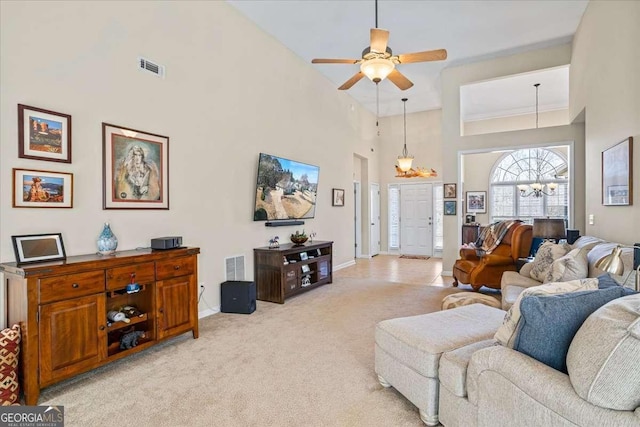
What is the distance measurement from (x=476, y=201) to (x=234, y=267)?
25.9 feet

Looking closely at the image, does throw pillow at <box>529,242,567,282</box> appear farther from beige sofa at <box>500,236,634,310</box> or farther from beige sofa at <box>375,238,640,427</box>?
beige sofa at <box>375,238,640,427</box>

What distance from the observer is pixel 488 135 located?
6.21 meters

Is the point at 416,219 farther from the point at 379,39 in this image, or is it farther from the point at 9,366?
the point at 9,366

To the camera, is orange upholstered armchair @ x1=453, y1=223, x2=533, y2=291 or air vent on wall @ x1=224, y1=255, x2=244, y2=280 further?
orange upholstered armchair @ x1=453, y1=223, x2=533, y2=291

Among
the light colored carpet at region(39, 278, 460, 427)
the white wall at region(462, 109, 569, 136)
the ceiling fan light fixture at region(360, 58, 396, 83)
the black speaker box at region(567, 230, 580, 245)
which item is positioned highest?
the white wall at region(462, 109, 569, 136)

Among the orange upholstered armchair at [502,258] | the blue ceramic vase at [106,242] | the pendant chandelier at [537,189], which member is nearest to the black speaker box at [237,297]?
the blue ceramic vase at [106,242]

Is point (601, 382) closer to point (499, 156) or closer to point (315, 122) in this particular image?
point (315, 122)

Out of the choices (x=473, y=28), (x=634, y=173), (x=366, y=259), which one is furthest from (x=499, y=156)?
(x=634, y=173)

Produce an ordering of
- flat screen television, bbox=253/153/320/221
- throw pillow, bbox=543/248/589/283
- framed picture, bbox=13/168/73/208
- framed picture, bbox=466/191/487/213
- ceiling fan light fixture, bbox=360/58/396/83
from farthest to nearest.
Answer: framed picture, bbox=466/191/487/213
flat screen television, bbox=253/153/320/221
ceiling fan light fixture, bbox=360/58/396/83
throw pillow, bbox=543/248/589/283
framed picture, bbox=13/168/73/208

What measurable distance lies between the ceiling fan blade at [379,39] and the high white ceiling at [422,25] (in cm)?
163

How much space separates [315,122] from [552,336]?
5.67 meters

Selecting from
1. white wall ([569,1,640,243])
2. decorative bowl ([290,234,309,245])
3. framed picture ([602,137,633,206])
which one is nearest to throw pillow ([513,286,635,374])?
white wall ([569,1,640,243])

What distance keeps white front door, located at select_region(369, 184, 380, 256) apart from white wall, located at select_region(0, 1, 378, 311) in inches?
135

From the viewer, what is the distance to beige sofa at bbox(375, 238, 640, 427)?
4.01 feet
